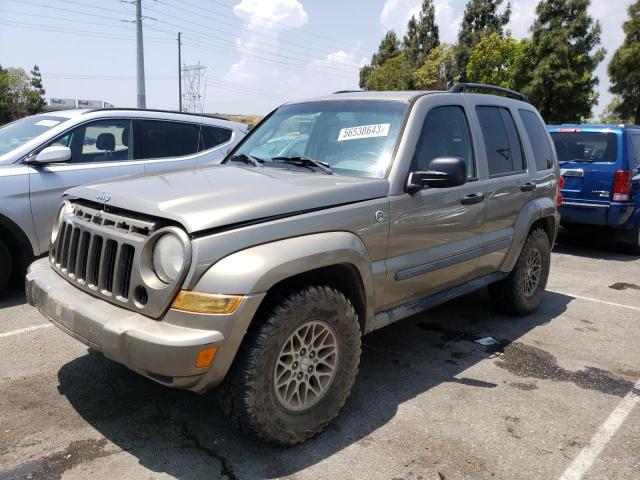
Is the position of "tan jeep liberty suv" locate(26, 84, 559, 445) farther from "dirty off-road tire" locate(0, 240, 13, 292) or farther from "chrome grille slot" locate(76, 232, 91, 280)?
"dirty off-road tire" locate(0, 240, 13, 292)

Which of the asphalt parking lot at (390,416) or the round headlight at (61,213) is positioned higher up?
the round headlight at (61,213)

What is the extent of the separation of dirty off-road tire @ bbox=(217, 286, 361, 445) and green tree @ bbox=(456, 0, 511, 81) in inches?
1646

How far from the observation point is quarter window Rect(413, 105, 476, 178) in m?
3.66

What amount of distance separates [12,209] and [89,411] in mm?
2654

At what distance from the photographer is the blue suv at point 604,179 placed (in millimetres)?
7879

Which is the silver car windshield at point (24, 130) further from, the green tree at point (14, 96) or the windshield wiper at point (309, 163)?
the green tree at point (14, 96)

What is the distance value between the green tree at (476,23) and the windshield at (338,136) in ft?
133

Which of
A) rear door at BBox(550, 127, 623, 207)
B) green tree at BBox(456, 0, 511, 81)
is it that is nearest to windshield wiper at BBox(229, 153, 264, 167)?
rear door at BBox(550, 127, 623, 207)

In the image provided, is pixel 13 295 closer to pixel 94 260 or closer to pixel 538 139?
pixel 94 260

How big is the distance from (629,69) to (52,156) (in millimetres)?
30337

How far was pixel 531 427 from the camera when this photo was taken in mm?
3227

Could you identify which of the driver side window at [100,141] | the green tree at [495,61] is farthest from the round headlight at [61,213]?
the green tree at [495,61]

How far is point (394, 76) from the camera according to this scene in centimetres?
4744

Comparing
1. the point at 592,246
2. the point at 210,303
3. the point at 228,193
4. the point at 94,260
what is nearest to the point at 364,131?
the point at 228,193
